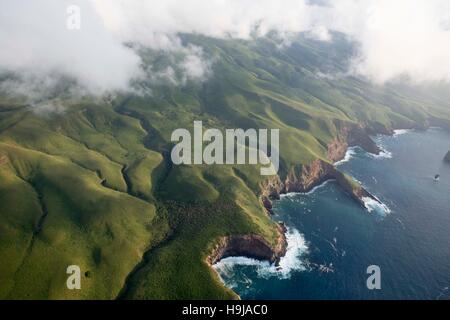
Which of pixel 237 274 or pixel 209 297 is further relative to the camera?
pixel 237 274
